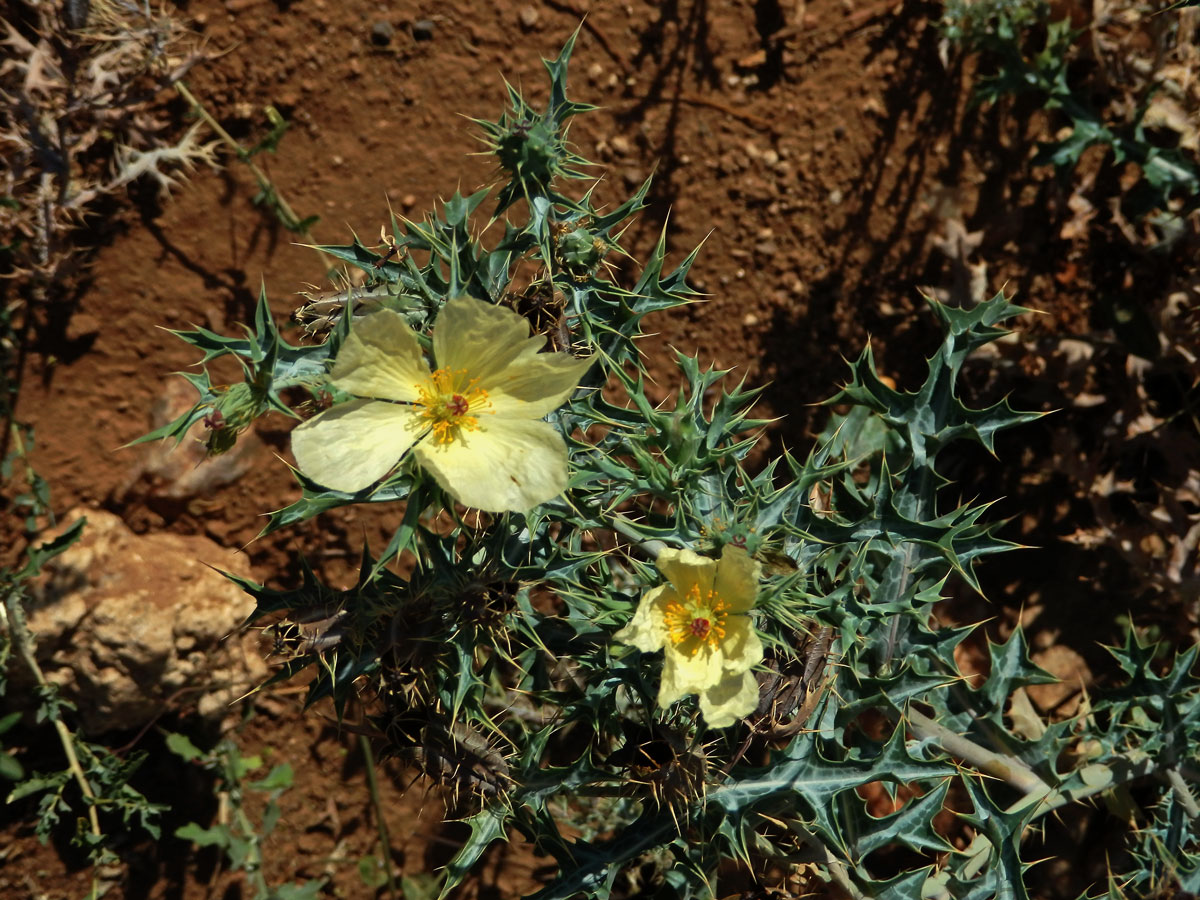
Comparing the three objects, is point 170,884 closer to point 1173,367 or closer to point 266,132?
point 266,132

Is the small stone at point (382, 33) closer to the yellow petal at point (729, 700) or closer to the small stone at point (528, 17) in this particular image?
the small stone at point (528, 17)

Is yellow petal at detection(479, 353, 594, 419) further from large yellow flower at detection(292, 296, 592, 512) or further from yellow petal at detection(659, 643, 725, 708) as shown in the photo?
yellow petal at detection(659, 643, 725, 708)

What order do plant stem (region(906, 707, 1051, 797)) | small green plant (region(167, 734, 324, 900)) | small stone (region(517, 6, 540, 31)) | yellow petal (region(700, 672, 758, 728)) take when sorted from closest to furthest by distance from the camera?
yellow petal (region(700, 672, 758, 728)) < plant stem (region(906, 707, 1051, 797)) < small green plant (region(167, 734, 324, 900)) < small stone (region(517, 6, 540, 31))

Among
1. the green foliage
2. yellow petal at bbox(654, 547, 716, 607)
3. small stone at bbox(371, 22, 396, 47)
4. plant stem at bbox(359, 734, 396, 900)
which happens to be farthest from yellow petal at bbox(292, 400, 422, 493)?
the green foliage

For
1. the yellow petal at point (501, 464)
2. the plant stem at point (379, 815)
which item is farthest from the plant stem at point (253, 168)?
the plant stem at point (379, 815)

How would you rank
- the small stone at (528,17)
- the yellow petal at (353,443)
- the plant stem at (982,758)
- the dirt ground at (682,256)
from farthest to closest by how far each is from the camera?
the small stone at (528,17)
the dirt ground at (682,256)
the plant stem at (982,758)
the yellow petal at (353,443)

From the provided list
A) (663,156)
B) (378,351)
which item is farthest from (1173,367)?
(378,351)

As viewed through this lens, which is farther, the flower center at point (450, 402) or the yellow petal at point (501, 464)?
the flower center at point (450, 402)
